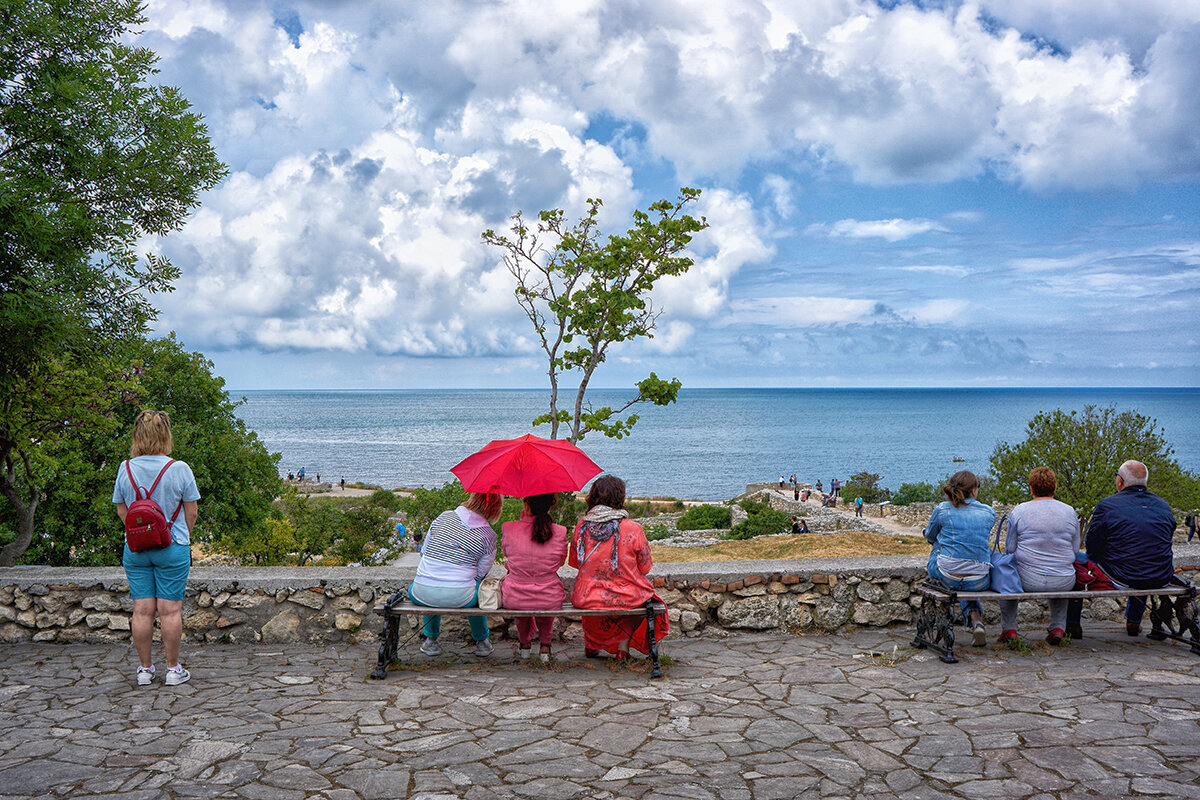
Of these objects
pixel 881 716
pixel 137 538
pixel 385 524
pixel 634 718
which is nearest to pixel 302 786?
pixel 634 718

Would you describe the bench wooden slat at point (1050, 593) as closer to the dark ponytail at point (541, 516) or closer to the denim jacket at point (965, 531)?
the denim jacket at point (965, 531)

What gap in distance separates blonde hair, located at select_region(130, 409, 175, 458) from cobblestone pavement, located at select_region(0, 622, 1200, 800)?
4.70 feet

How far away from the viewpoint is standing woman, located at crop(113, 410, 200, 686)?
4645 millimetres

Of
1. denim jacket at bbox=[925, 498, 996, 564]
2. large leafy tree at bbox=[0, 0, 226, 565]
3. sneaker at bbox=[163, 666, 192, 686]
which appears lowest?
sneaker at bbox=[163, 666, 192, 686]

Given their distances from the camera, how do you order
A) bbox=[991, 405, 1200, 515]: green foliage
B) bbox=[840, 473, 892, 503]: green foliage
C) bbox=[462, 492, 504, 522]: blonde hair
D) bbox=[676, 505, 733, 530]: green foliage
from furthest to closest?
bbox=[840, 473, 892, 503]: green foliage
bbox=[676, 505, 733, 530]: green foliage
bbox=[991, 405, 1200, 515]: green foliage
bbox=[462, 492, 504, 522]: blonde hair

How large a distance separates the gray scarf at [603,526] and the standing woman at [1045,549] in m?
2.82

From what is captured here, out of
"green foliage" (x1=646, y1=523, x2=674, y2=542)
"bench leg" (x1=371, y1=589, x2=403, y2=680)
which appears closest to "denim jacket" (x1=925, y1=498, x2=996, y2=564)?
"bench leg" (x1=371, y1=589, x2=403, y2=680)

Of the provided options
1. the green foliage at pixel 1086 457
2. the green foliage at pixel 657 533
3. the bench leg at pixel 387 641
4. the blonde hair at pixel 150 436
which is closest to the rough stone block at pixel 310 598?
the bench leg at pixel 387 641

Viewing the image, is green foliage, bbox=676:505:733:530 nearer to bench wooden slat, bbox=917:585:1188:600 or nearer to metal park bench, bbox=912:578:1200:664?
metal park bench, bbox=912:578:1200:664

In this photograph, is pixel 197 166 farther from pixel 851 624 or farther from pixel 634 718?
pixel 851 624

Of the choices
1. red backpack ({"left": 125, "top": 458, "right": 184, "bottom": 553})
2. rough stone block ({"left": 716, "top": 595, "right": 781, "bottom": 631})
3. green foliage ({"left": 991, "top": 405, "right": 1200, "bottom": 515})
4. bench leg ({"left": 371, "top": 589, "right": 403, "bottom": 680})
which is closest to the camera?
red backpack ({"left": 125, "top": 458, "right": 184, "bottom": 553})

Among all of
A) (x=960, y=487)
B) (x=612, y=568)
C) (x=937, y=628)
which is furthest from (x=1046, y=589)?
(x=612, y=568)

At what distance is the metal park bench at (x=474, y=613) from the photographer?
4.96m

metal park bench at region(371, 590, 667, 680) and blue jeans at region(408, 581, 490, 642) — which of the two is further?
blue jeans at region(408, 581, 490, 642)
